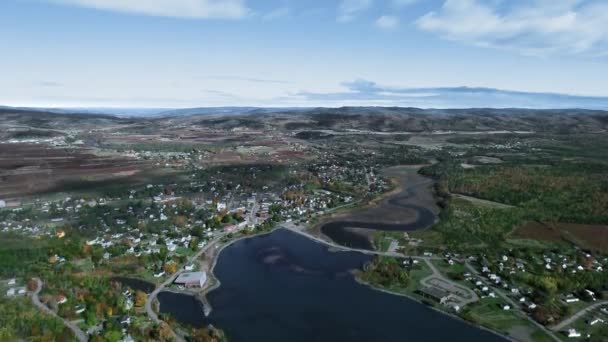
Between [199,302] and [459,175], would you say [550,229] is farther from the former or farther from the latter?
[199,302]

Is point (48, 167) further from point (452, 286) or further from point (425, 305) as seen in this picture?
point (452, 286)

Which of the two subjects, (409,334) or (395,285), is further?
(395,285)

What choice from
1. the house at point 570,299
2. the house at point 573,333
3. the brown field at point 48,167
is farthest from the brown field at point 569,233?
the brown field at point 48,167

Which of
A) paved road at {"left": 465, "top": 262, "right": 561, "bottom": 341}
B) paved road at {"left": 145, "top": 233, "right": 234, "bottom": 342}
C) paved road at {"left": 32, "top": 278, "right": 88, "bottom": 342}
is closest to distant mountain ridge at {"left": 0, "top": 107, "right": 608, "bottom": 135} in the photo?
paved road at {"left": 145, "top": 233, "right": 234, "bottom": 342}

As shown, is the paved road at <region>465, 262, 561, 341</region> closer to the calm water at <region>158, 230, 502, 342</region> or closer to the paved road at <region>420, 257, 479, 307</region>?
Answer: the paved road at <region>420, 257, 479, 307</region>

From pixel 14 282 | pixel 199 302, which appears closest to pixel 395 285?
pixel 199 302

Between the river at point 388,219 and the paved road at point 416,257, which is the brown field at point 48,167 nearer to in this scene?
the paved road at point 416,257
